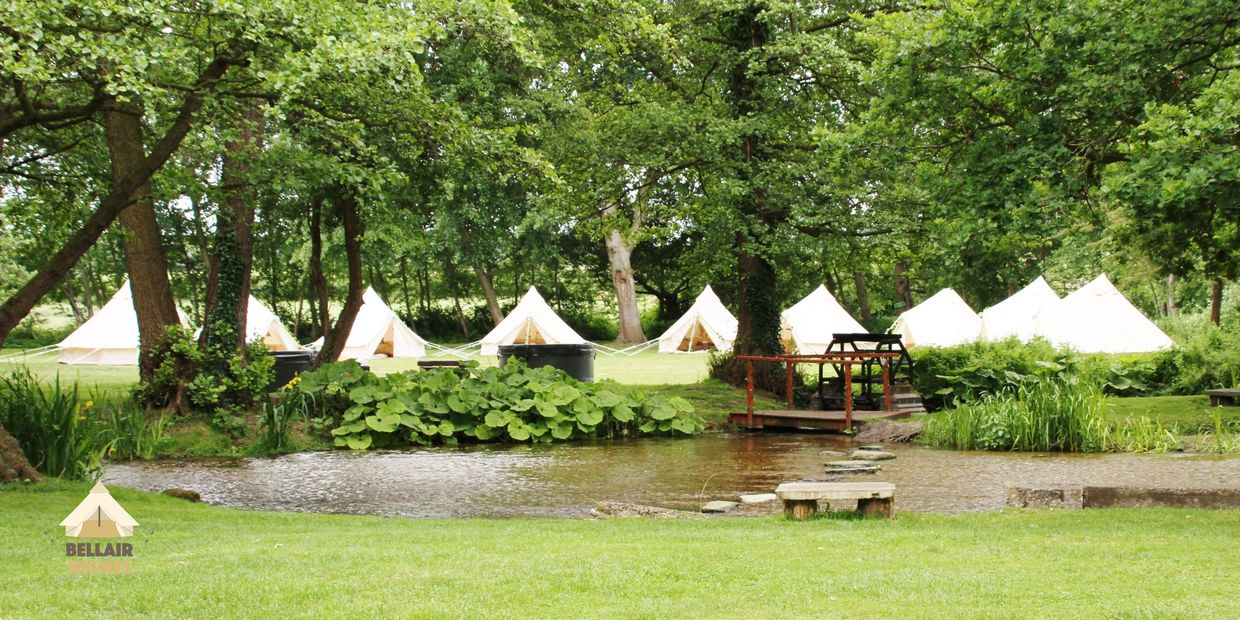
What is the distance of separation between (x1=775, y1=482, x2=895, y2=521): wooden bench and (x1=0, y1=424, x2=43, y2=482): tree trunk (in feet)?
20.0

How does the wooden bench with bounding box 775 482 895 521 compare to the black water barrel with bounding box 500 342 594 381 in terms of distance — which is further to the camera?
the black water barrel with bounding box 500 342 594 381

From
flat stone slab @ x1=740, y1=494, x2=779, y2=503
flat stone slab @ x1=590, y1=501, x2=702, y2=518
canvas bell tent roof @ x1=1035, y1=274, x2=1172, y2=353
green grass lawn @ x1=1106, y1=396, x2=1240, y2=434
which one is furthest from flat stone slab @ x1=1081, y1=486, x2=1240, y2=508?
canvas bell tent roof @ x1=1035, y1=274, x2=1172, y2=353

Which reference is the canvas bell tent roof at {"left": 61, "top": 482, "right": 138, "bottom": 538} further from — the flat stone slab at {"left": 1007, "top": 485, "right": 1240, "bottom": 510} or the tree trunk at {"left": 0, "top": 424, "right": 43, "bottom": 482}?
the flat stone slab at {"left": 1007, "top": 485, "right": 1240, "bottom": 510}

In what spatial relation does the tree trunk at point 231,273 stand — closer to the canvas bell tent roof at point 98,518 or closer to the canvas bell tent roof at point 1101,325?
the canvas bell tent roof at point 98,518

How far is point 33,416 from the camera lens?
980 centimetres

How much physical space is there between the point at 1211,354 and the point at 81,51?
1807 centimetres

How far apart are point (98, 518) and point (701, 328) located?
30741mm

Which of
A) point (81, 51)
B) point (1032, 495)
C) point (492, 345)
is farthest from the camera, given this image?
point (492, 345)

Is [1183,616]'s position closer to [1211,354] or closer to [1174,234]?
[1174,234]

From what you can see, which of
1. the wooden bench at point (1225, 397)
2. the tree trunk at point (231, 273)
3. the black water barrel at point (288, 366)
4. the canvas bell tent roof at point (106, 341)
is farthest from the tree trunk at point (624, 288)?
the wooden bench at point (1225, 397)

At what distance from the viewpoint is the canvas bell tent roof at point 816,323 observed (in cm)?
3228

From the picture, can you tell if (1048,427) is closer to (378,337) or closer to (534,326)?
→ (534,326)

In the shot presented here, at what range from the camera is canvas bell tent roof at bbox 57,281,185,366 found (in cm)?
2723

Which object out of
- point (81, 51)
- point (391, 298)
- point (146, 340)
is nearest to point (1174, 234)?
point (81, 51)
